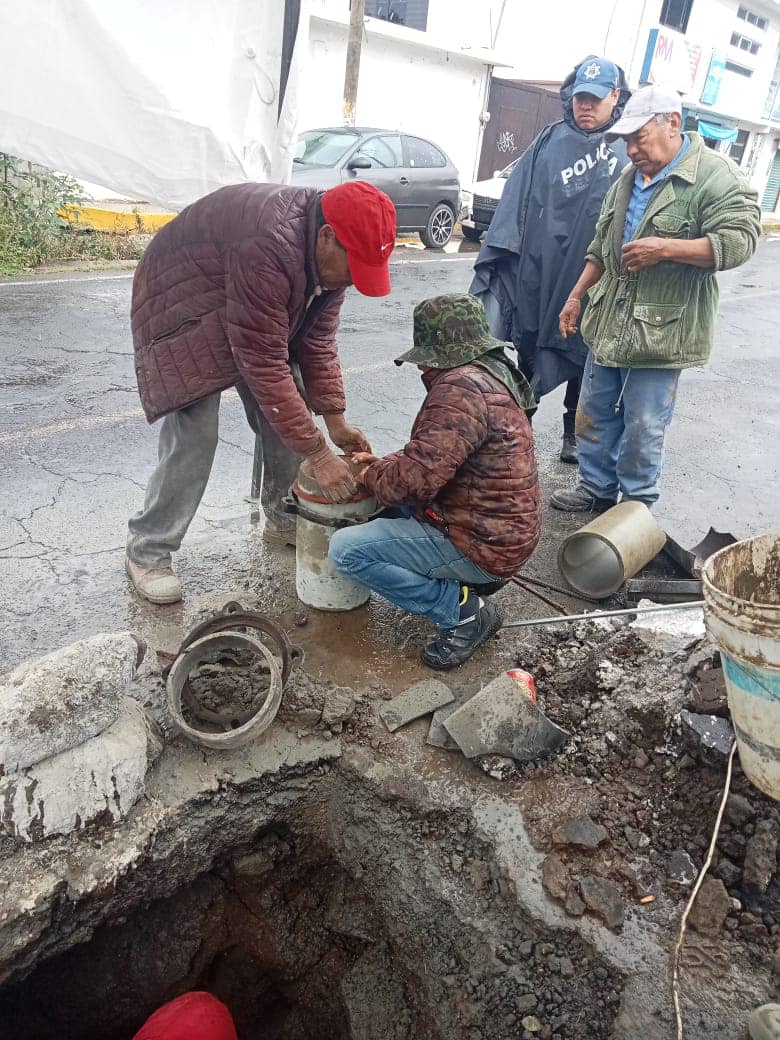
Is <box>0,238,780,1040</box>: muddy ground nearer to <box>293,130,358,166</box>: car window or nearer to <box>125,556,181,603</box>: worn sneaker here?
<box>125,556,181,603</box>: worn sneaker

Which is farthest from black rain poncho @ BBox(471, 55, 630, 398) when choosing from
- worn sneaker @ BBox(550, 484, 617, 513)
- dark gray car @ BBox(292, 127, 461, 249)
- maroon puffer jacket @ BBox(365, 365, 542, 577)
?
dark gray car @ BBox(292, 127, 461, 249)

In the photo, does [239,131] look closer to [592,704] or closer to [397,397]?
[592,704]

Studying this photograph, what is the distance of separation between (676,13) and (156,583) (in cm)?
2926

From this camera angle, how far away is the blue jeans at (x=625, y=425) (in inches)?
147

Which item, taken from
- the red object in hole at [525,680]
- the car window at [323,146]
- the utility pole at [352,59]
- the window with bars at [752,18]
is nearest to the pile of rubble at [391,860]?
the red object in hole at [525,680]

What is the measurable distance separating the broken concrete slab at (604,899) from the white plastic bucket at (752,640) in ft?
1.81

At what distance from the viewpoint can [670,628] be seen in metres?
3.16

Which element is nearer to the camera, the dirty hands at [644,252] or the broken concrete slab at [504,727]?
the broken concrete slab at [504,727]

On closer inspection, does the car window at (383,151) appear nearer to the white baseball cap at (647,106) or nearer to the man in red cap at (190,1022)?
the white baseball cap at (647,106)

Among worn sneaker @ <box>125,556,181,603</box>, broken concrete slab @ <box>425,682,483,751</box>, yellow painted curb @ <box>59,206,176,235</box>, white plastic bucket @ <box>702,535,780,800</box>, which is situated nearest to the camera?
white plastic bucket @ <box>702,535,780,800</box>

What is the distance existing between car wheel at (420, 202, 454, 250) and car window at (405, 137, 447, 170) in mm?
705

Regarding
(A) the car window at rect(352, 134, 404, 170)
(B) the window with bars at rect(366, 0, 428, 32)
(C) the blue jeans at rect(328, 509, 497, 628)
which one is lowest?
(C) the blue jeans at rect(328, 509, 497, 628)

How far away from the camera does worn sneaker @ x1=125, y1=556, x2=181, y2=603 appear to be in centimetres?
325

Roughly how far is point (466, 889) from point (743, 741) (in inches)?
39.1
